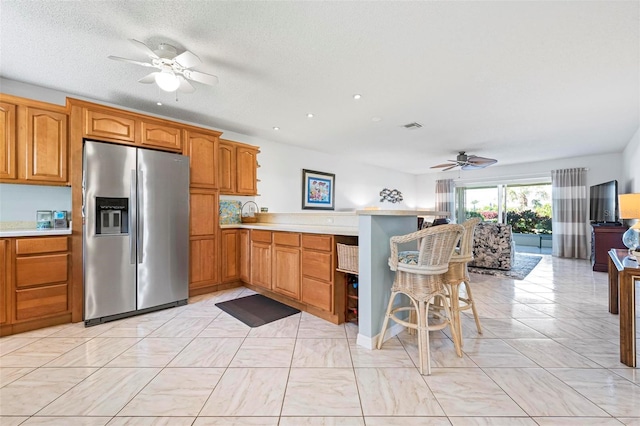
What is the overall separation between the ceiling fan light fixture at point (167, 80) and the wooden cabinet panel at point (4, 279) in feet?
6.12

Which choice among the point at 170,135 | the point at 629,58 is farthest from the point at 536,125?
the point at 170,135

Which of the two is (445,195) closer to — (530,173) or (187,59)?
(530,173)

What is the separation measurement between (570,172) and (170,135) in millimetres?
8445

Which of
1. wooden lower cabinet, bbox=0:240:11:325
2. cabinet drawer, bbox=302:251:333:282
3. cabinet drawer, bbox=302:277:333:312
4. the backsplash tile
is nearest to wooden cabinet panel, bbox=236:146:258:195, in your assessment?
the backsplash tile

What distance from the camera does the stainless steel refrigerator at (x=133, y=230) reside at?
2535 mm

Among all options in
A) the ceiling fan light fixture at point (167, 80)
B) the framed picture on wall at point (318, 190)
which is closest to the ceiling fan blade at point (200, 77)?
the ceiling fan light fixture at point (167, 80)

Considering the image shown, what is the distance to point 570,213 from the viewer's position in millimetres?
6402

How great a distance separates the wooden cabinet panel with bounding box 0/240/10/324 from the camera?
87.7 inches

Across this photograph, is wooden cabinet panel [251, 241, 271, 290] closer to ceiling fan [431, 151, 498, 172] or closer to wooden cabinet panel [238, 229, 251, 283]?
wooden cabinet panel [238, 229, 251, 283]

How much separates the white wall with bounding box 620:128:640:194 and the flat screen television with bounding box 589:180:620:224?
0.25m

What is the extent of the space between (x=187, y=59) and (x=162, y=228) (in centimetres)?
174

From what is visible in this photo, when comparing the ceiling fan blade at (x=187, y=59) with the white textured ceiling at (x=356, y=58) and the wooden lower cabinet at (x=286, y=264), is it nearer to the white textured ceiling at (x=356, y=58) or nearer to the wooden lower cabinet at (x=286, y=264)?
the white textured ceiling at (x=356, y=58)

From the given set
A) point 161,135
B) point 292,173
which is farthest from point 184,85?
point 292,173

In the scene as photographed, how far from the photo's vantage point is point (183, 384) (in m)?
1.67
